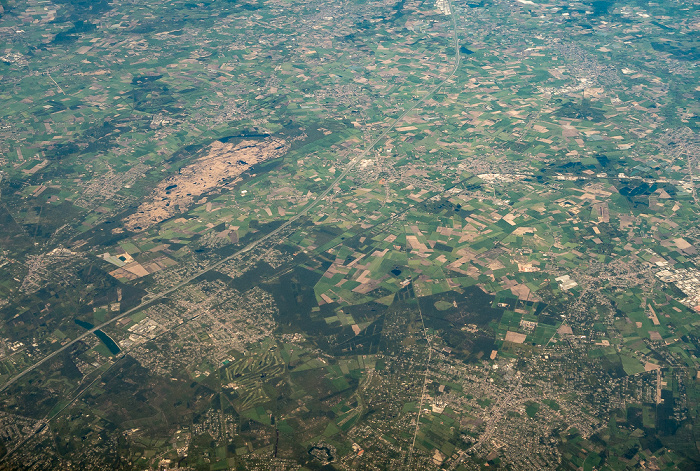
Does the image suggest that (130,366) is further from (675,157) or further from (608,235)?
(675,157)

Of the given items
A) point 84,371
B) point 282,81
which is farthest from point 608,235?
point 282,81

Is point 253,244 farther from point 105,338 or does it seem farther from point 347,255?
point 105,338

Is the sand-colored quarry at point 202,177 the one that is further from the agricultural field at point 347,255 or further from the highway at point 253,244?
the highway at point 253,244

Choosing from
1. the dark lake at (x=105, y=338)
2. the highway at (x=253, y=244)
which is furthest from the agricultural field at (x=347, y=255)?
the dark lake at (x=105, y=338)

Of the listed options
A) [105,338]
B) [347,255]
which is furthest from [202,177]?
[105,338]

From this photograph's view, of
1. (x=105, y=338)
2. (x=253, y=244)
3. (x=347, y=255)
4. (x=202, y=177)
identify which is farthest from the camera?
(x=202, y=177)

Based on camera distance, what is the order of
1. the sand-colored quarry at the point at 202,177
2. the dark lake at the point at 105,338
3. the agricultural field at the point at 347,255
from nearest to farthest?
the agricultural field at the point at 347,255 < the dark lake at the point at 105,338 < the sand-colored quarry at the point at 202,177

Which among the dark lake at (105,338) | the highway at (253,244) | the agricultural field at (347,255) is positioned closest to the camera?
the agricultural field at (347,255)

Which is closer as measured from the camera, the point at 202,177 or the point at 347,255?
the point at 347,255
